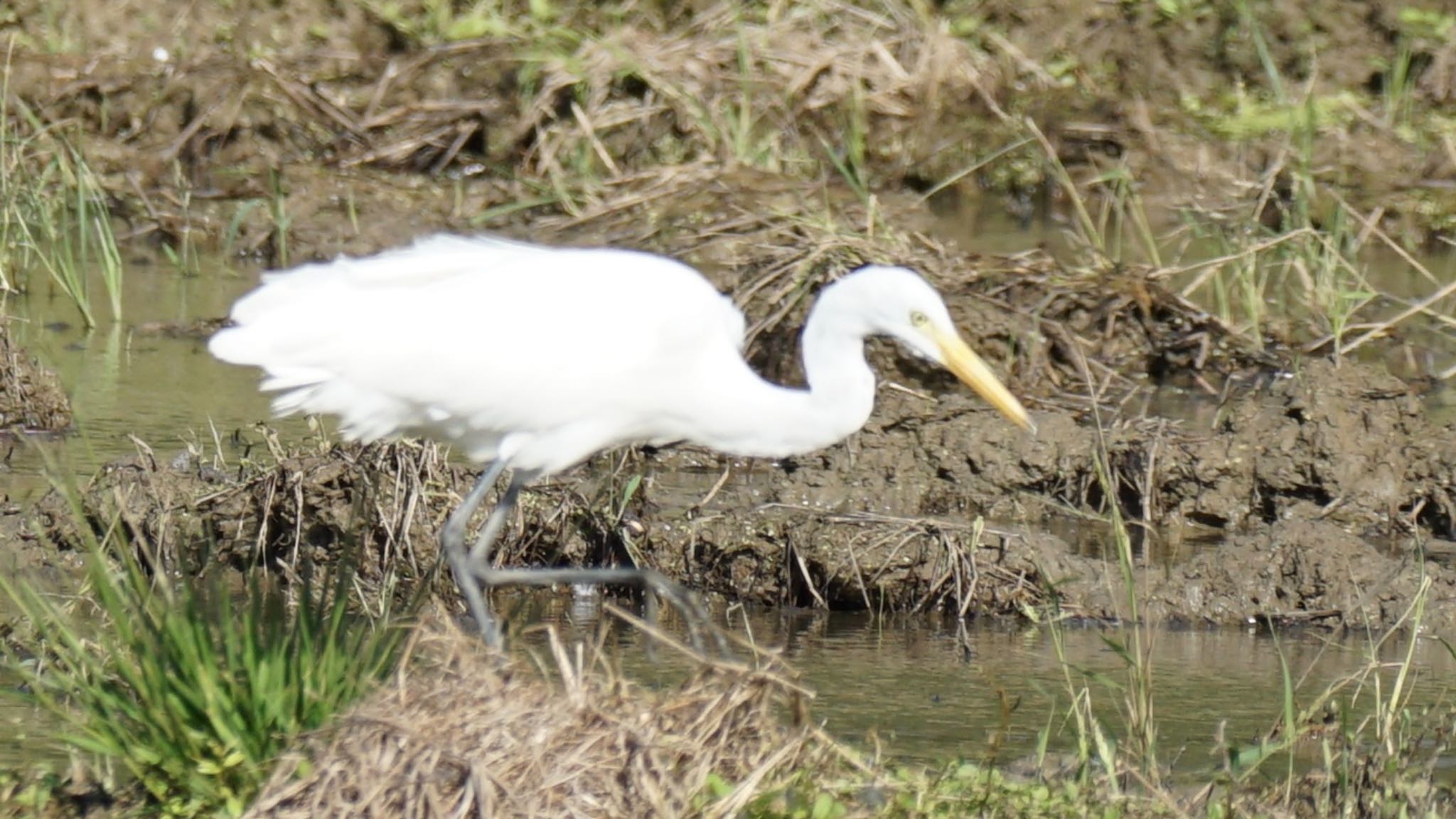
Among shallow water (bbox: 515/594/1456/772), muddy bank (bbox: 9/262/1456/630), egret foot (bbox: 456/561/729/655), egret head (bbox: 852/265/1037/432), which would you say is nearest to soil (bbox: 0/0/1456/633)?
muddy bank (bbox: 9/262/1456/630)

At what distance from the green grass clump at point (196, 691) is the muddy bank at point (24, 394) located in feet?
9.64

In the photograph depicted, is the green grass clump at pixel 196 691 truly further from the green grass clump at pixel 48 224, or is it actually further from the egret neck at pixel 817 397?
the green grass clump at pixel 48 224

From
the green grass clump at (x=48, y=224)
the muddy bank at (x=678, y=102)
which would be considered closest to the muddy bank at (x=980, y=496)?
the green grass clump at (x=48, y=224)

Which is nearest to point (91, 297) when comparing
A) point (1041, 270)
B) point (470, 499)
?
point (1041, 270)

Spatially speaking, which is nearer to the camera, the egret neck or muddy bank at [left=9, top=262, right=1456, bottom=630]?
the egret neck

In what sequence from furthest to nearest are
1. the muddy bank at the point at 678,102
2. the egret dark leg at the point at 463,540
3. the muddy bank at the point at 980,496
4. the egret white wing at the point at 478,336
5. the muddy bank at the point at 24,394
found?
the muddy bank at the point at 678,102 → the muddy bank at the point at 24,394 → the muddy bank at the point at 980,496 → the egret dark leg at the point at 463,540 → the egret white wing at the point at 478,336

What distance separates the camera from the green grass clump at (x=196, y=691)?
3.57 meters

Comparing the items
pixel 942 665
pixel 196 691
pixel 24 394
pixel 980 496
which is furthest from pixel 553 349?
pixel 24 394

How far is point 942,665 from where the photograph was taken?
5168 mm

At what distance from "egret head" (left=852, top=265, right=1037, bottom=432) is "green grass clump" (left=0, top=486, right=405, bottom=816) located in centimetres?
128

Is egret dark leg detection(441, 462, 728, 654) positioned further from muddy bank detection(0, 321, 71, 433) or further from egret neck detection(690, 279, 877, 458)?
muddy bank detection(0, 321, 71, 433)

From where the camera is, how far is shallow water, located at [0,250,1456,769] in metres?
4.58

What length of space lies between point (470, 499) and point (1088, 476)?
7.93 feet

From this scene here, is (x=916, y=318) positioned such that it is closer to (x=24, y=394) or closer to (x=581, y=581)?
(x=581, y=581)
